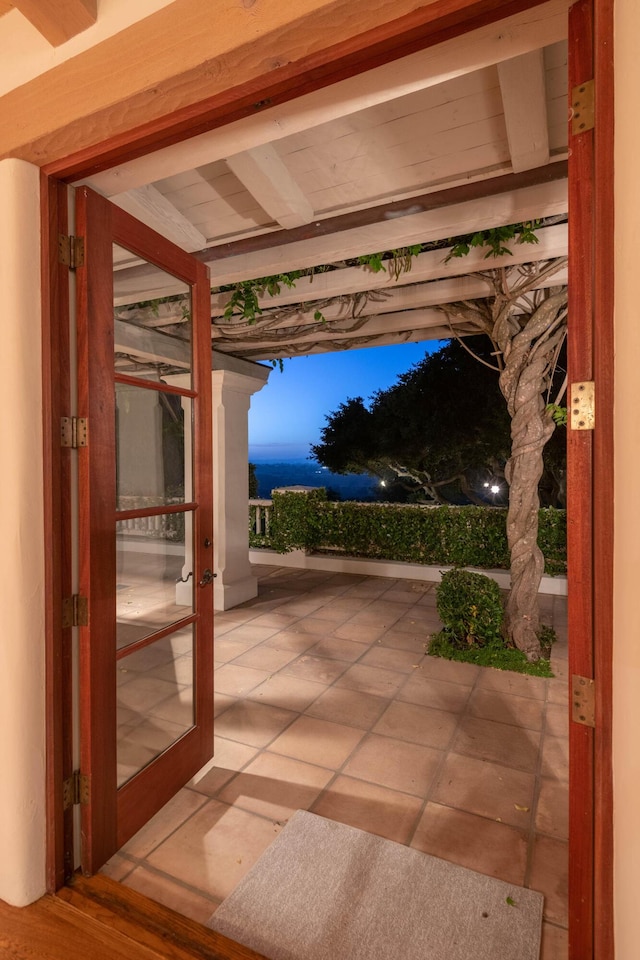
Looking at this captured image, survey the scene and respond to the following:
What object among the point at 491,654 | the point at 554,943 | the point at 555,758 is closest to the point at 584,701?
the point at 554,943

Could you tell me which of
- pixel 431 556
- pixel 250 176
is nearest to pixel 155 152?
pixel 250 176

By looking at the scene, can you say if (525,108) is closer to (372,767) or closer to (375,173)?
(375,173)

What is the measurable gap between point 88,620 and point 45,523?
368 mm

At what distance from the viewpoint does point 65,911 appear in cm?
157

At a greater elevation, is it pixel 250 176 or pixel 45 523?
pixel 250 176

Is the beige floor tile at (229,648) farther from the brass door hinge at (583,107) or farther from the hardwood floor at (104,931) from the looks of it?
the brass door hinge at (583,107)

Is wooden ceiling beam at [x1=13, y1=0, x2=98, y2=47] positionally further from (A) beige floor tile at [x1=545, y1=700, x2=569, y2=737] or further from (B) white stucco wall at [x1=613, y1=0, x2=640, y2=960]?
(A) beige floor tile at [x1=545, y1=700, x2=569, y2=737]

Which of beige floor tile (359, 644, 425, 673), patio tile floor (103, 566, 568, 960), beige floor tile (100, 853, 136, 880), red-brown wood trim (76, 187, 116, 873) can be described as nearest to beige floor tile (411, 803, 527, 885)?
patio tile floor (103, 566, 568, 960)

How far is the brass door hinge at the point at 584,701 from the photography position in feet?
3.45

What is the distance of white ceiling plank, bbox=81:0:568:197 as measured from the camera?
1.16 metres

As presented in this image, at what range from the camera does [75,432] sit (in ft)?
5.54

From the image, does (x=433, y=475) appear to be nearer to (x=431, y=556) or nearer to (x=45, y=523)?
(x=431, y=556)

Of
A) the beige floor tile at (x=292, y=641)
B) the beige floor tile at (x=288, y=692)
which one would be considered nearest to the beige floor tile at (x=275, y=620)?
the beige floor tile at (x=292, y=641)

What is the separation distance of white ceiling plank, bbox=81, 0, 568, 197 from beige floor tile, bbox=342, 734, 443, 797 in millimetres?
2638
